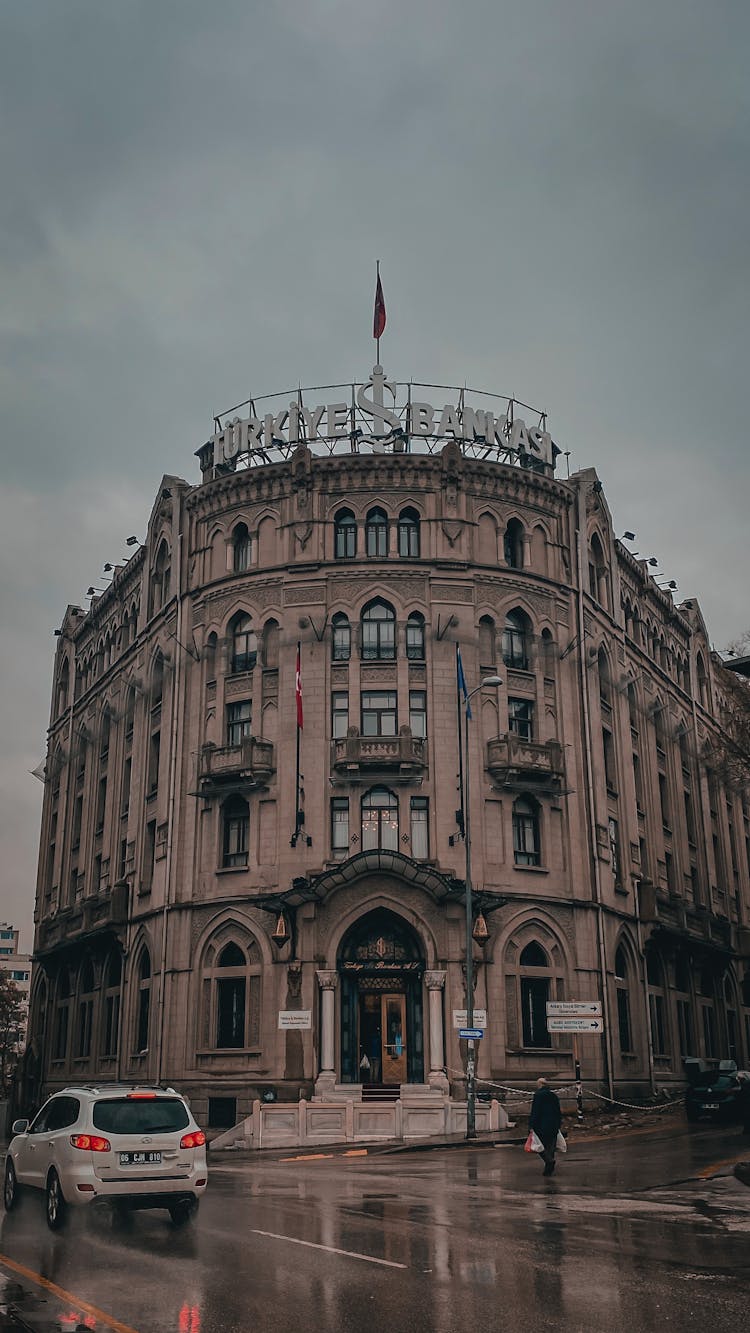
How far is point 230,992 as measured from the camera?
141 feet

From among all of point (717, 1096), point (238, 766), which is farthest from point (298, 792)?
point (717, 1096)

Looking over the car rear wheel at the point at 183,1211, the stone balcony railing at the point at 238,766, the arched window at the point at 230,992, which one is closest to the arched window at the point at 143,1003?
the arched window at the point at 230,992

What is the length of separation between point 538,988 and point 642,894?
8.74 meters

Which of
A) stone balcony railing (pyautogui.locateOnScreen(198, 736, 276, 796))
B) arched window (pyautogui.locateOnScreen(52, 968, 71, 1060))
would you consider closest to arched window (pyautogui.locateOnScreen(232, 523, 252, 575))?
stone balcony railing (pyautogui.locateOnScreen(198, 736, 276, 796))

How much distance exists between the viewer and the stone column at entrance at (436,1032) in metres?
39.1

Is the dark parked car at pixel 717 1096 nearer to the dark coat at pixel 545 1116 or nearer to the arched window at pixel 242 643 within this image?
the dark coat at pixel 545 1116

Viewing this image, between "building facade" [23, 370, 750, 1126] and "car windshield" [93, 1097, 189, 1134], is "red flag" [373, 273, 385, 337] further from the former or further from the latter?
"car windshield" [93, 1097, 189, 1134]

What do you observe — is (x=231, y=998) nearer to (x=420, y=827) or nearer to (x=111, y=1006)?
(x=420, y=827)

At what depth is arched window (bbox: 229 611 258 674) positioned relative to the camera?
46.3 metres

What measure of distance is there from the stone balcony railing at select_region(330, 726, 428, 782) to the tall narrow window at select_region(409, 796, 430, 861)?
954mm

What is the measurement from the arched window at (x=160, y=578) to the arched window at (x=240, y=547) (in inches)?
209

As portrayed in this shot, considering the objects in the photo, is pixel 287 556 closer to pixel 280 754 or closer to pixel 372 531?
pixel 372 531

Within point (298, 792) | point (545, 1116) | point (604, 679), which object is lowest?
point (545, 1116)

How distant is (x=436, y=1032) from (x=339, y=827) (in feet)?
25.2
